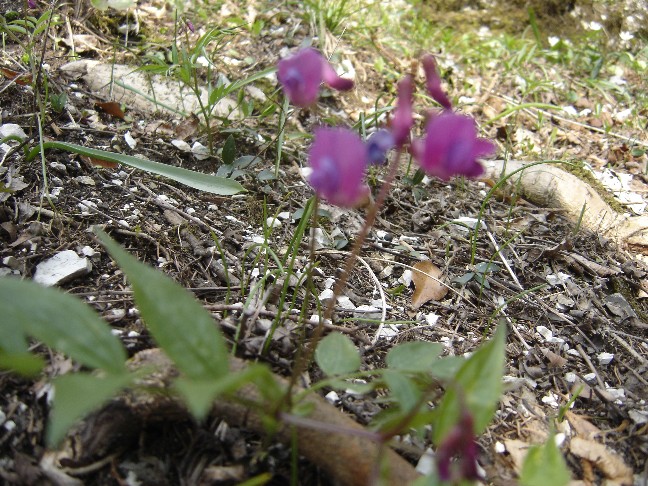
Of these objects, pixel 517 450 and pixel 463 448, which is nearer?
pixel 463 448

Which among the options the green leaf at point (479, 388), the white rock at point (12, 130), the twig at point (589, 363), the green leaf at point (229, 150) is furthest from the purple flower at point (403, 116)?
the white rock at point (12, 130)

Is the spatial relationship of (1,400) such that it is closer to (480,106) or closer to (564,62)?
(480,106)

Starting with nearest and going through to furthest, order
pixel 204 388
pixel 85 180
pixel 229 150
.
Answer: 1. pixel 204 388
2. pixel 85 180
3. pixel 229 150

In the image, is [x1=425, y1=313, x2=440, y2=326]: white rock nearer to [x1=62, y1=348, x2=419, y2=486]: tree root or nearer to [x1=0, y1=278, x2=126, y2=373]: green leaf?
[x1=62, y1=348, x2=419, y2=486]: tree root

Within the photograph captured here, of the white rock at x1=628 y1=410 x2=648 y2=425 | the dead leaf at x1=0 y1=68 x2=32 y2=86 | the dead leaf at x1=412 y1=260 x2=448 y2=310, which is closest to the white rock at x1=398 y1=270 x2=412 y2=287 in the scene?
the dead leaf at x1=412 y1=260 x2=448 y2=310

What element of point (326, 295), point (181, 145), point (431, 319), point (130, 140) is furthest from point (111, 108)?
point (431, 319)

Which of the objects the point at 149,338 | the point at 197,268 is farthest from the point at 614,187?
the point at 149,338

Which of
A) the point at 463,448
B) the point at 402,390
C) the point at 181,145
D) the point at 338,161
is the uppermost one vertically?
the point at 338,161

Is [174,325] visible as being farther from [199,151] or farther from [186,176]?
[199,151]
